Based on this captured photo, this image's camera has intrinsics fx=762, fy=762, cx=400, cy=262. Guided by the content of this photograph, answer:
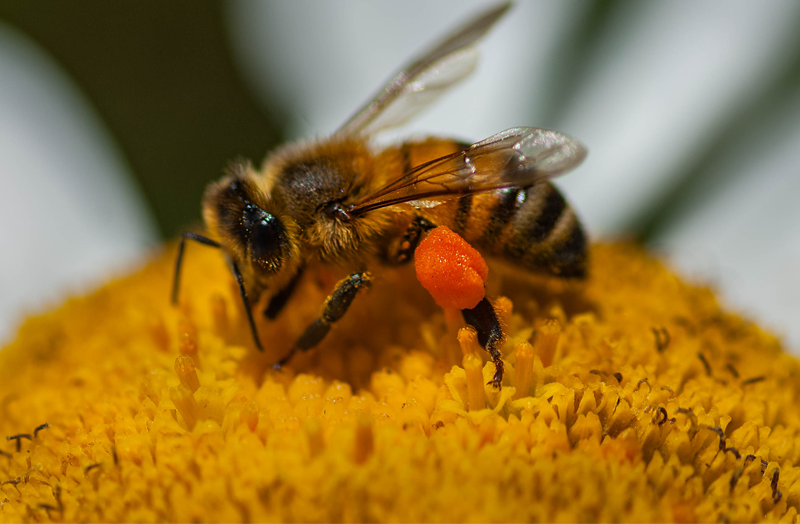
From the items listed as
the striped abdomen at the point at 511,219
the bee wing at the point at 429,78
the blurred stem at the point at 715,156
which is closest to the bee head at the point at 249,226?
the striped abdomen at the point at 511,219

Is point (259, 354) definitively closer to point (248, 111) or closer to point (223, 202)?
point (223, 202)

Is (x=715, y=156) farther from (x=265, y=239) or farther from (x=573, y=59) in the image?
(x=265, y=239)

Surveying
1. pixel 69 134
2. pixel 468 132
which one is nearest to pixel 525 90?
pixel 468 132

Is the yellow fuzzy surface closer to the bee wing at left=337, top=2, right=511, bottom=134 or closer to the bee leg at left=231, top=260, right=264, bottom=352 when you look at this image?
the bee leg at left=231, top=260, right=264, bottom=352

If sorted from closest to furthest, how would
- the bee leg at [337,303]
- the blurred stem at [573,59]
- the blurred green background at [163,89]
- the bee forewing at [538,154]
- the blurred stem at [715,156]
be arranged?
the bee forewing at [538,154]
the bee leg at [337,303]
the blurred stem at [715,156]
the blurred green background at [163,89]
the blurred stem at [573,59]

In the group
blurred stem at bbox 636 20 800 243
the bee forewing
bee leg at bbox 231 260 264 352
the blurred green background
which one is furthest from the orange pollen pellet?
the blurred green background

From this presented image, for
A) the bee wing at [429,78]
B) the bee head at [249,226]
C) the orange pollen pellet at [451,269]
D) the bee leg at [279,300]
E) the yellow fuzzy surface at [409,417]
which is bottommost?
the yellow fuzzy surface at [409,417]

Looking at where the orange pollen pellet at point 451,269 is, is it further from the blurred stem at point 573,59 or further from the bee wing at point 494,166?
the blurred stem at point 573,59
